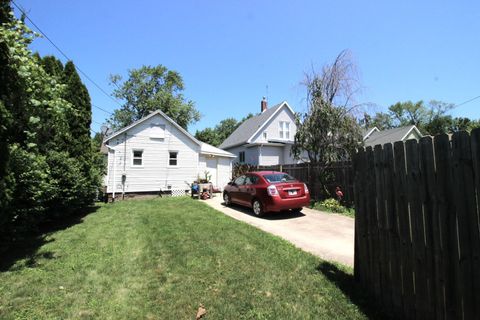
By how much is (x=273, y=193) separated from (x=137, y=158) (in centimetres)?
1077

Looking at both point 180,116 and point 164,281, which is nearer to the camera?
point 164,281

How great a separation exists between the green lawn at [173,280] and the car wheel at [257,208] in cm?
272

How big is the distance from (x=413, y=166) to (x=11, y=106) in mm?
6536

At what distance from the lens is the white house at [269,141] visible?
2350 centimetres

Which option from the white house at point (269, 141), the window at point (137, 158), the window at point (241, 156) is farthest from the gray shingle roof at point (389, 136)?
the window at point (137, 158)

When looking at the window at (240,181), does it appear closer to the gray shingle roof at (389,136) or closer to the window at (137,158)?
the window at (137,158)

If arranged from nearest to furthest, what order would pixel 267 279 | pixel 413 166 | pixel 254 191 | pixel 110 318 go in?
1. pixel 413 166
2. pixel 110 318
3. pixel 267 279
4. pixel 254 191

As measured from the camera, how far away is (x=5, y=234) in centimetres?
Result: 549

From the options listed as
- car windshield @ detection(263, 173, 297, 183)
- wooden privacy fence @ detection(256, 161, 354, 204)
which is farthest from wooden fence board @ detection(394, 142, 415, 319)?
wooden privacy fence @ detection(256, 161, 354, 204)

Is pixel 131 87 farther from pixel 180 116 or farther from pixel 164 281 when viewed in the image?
pixel 164 281

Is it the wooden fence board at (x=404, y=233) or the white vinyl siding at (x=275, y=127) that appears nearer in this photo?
the wooden fence board at (x=404, y=233)

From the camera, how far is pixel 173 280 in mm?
4141

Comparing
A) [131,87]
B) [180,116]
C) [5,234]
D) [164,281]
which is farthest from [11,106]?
[131,87]

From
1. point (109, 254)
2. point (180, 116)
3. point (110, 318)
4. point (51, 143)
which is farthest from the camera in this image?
point (180, 116)
